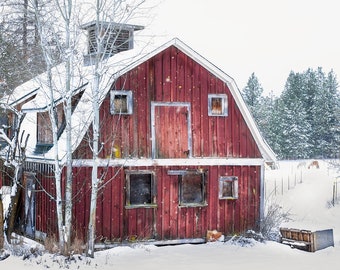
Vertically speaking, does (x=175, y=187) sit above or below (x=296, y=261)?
above

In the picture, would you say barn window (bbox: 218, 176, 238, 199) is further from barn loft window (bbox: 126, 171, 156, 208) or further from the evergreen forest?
the evergreen forest

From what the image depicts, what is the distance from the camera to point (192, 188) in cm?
1705

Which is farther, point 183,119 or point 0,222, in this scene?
point 183,119

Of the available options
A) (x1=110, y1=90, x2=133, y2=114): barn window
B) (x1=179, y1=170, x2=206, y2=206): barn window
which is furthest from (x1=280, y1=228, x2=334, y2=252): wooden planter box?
(x1=110, y1=90, x2=133, y2=114): barn window

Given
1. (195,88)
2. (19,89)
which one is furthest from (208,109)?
(19,89)

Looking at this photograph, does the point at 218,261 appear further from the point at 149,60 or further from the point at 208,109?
the point at 149,60

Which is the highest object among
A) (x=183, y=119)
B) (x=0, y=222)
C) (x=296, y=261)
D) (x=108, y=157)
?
(x=183, y=119)

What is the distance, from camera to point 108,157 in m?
15.7

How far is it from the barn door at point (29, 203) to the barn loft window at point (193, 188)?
4723 millimetres

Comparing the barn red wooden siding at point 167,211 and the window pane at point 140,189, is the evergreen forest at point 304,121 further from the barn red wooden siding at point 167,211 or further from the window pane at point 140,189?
the window pane at point 140,189

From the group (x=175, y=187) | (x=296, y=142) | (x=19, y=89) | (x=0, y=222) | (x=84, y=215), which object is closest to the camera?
(x=0, y=222)

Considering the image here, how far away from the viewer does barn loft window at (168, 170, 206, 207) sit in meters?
16.8

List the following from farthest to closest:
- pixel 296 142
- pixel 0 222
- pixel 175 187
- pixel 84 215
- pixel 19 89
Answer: pixel 296 142
pixel 19 89
pixel 175 187
pixel 84 215
pixel 0 222

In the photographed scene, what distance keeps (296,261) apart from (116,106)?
681 cm
